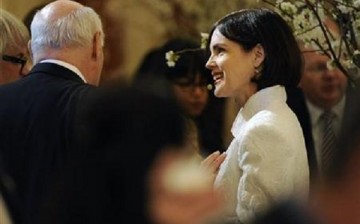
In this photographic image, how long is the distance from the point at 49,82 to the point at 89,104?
1.71m

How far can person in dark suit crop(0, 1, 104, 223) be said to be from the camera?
8.23 feet

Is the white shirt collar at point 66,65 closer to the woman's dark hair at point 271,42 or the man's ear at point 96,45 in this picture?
the man's ear at point 96,45

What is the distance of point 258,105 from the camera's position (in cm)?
265

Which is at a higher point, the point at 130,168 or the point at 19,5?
the point at 130,168

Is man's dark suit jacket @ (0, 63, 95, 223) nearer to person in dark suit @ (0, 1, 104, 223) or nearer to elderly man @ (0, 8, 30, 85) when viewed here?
person in dark suit @ (0, 1, 104, 223)

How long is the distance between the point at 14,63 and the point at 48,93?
2.16ft

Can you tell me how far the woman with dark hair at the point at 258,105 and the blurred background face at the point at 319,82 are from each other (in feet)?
4.59

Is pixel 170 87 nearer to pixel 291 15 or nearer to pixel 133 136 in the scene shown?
pixel 133 136

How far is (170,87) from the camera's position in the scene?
1.02 meters

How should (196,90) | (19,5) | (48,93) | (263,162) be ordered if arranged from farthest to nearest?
(19,5), (196,90), (48,93), (263,162)

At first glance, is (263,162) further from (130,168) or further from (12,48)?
(130,168)

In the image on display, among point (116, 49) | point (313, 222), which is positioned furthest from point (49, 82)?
point (116, 49)

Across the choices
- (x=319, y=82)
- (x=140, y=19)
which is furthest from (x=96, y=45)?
(x=140, y=19)

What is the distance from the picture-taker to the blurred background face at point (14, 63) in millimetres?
3201
